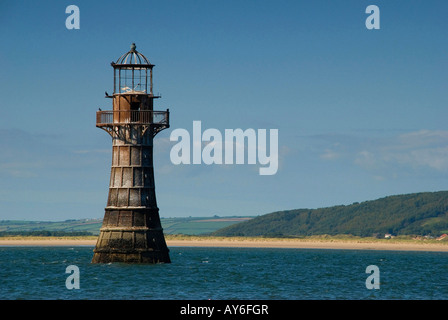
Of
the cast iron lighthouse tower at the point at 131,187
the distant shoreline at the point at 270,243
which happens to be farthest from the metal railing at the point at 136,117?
the distant shoreline at the point at 270,243

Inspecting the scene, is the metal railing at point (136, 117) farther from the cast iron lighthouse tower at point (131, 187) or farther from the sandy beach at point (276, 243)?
the sandy beach at point (276, 243)

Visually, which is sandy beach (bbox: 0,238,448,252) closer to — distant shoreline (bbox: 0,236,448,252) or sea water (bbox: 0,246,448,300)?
distant shoreline (bbox: 0,236,448,252)

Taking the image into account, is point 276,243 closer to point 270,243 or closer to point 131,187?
point 270,243

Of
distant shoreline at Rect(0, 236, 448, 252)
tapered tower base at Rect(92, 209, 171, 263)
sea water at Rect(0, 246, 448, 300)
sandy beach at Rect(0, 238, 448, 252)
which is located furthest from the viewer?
distant shoreline at Rect(0, 236, 448, 252)

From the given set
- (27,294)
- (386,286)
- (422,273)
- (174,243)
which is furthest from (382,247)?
(27,294)

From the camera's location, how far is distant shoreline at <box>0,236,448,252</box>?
512ft

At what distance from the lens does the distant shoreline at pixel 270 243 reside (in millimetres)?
156000

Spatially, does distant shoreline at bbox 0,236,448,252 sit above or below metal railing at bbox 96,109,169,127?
below

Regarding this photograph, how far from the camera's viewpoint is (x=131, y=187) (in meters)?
63.4

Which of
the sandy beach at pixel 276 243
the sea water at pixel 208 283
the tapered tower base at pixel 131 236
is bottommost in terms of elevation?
the sandy beach at pixel 276 243

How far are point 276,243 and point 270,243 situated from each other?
1253mm

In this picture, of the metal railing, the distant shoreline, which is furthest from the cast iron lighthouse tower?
the distant shoreline

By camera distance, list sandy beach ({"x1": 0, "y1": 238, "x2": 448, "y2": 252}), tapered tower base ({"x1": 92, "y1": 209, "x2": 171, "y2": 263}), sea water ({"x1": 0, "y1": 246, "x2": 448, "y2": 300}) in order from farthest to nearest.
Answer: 1. sandy beach ({"x1": 0, "y1": 238, "x2": 448, "y2": 252})
2. tapered tower base ({"x1": 92, "y1": 209, "x2": 171, "y2": 263})
3. sea water ({"x1": 0, "y1": 246, "x2": 448, "y2": 300})

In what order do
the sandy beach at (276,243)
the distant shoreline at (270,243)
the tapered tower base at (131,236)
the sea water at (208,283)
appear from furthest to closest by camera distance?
the distant shoreline at (270,243), the sandy beach at (276,243), the tapered tower base at (131,236), the sea water at (208,283)
